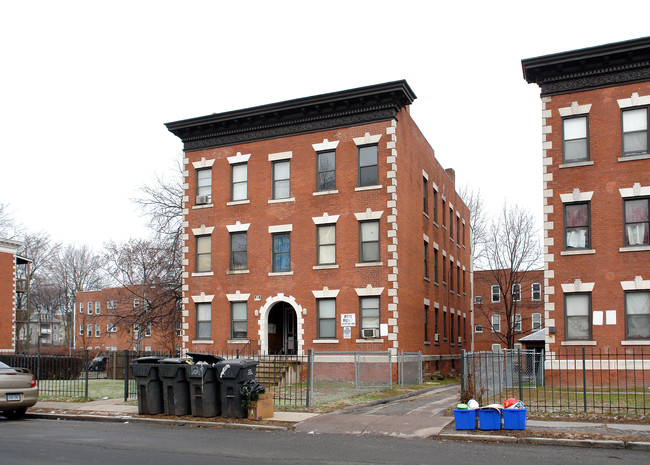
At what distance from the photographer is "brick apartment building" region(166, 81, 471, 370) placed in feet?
94.7

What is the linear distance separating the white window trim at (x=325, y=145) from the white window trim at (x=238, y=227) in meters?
4.67

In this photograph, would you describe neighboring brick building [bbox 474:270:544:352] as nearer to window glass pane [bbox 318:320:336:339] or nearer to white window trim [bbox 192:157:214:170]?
window glass pane [bbox 318:320:336:339]

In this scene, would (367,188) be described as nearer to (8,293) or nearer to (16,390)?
(16,390)

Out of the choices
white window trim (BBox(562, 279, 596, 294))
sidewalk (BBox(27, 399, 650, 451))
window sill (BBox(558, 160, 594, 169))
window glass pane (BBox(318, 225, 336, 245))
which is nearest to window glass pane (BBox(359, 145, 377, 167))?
window glass pane (BBox(318, 225, 336, 245))

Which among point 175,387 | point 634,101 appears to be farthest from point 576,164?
point 175,387

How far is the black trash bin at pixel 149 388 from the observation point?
56.9 feet

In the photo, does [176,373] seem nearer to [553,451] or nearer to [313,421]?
[313,421]

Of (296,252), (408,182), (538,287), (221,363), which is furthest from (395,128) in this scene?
(538,287)

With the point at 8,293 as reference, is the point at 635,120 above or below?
above

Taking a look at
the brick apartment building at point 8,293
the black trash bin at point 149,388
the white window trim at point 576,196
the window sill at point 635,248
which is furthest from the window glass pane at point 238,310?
the brick apartment building at point 8,293

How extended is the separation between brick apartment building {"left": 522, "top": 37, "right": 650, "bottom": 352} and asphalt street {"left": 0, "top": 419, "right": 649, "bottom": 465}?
13.0 meters

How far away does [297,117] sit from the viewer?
101ft

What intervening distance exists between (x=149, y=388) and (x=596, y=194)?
16.8m

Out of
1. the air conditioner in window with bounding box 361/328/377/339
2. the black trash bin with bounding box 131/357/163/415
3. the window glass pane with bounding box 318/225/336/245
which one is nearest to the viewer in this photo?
the black trash bin with bounding box 131/357/163/415
